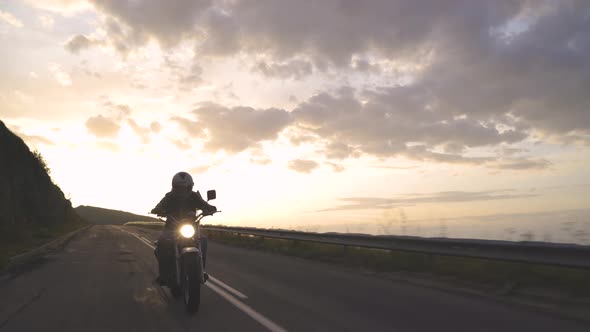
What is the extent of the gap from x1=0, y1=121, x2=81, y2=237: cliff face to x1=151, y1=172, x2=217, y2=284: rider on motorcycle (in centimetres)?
1618

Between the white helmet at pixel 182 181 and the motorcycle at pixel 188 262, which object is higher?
the white helmet at pixel 182 181

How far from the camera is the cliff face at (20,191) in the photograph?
2367 cm

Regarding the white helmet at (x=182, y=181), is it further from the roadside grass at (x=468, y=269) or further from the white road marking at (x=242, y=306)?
the roadside grass at (x=468, y=269)

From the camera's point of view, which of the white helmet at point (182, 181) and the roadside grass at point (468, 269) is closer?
the white helmet at point (182, 181)

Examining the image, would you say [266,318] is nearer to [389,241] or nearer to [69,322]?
[69,322]

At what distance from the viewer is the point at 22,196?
30625mm

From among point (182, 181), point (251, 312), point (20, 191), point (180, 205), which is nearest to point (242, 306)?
point (251, 312)

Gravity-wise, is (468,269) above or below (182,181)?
below

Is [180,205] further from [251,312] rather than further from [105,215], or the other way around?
[105,215]

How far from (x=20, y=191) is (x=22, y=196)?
38cm

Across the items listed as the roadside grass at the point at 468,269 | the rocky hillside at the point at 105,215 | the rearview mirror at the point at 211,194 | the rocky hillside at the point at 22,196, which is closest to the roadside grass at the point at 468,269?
the roadside grass at the point at 468,269

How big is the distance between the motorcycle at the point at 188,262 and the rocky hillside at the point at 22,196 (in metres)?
14.6

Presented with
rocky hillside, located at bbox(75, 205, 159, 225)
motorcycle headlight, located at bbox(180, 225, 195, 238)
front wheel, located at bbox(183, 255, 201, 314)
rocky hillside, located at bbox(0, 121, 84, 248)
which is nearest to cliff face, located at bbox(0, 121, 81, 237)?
rocky hillside, located at bbox(0, 121, 84, 248)

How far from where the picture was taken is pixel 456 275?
34.5ft
